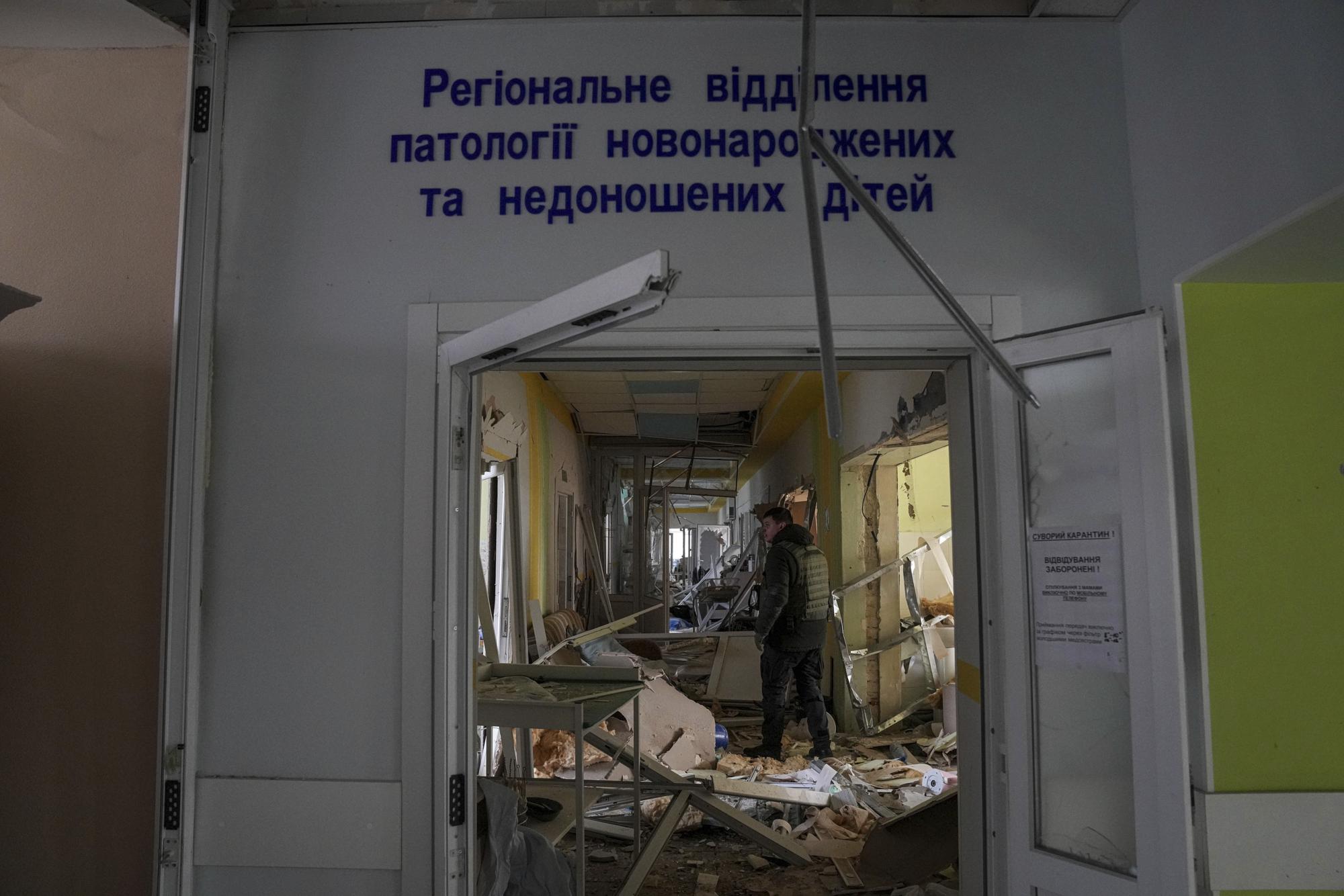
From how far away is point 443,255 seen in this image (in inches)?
92.5

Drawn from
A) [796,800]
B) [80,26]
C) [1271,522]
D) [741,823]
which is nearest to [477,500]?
[80,26]

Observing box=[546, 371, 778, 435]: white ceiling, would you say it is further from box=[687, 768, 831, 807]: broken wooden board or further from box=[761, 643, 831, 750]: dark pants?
box=[687, 768, 831, 807]: broken wooden board

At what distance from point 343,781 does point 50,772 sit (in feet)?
2.93

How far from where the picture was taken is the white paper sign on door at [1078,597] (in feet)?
6.56

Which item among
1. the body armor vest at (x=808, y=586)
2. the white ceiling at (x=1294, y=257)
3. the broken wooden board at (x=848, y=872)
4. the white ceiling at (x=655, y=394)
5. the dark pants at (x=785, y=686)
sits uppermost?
the white ceiling at (x=655, y=394)

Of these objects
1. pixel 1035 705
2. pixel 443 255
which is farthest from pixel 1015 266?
pixel 443 255

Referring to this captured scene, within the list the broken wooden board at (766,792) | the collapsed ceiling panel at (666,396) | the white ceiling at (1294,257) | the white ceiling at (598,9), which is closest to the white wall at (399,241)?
the white ceiling at (598,9)

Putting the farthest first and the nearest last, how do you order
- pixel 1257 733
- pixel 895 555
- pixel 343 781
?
pixel 895 555 → pixel 343 781 → pixel 1257 733

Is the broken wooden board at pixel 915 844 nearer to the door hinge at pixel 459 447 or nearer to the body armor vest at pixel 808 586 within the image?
the body armor vest at pixel 808 586

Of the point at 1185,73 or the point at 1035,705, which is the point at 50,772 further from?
the point at 1185,73

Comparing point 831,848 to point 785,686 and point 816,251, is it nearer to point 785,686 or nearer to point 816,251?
point 785,686

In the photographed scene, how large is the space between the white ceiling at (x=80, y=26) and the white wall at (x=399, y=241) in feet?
0.90

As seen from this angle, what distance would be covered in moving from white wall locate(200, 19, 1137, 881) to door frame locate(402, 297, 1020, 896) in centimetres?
7

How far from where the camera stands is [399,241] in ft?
7.76
